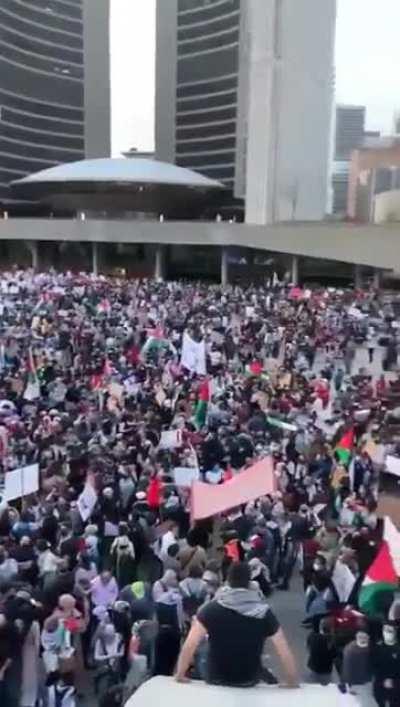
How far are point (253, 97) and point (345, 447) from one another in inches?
2464

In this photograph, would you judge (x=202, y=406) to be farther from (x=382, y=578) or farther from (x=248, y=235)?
(x=248, y=235)

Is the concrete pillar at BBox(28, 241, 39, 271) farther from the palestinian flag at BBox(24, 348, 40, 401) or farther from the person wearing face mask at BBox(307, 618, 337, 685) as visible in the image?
the person wearing face mask at BBox(307, 618, 337, 685)

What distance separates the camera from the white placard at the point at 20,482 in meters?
8.33

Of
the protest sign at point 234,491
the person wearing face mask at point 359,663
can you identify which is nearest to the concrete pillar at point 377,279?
the protest sign at point 234,491

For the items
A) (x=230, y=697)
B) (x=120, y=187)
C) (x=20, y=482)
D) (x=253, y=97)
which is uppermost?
(x=253, y=97)

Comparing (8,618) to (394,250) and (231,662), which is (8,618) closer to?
(231,662)

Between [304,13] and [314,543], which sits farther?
[304,13]

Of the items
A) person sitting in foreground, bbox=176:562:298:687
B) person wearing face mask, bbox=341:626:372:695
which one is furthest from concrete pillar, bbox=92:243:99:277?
person sitting in foreground, bbox=176:562:298:687

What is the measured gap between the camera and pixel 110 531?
819 cm

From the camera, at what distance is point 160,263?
56.7 metres

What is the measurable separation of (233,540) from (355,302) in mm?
22860

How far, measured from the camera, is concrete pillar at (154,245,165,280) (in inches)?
2223

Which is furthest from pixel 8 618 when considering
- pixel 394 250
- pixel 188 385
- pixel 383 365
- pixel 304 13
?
pixel 304 13

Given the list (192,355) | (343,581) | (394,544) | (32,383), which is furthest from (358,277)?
(394,544)
